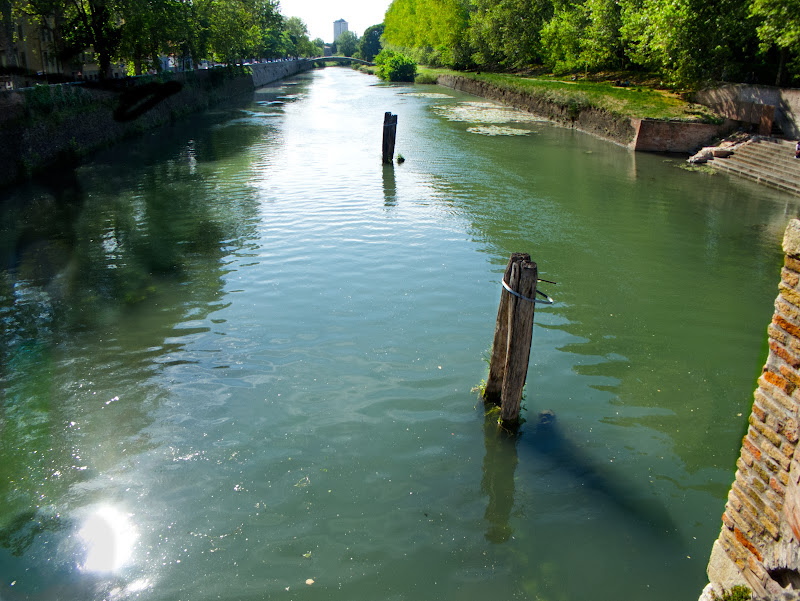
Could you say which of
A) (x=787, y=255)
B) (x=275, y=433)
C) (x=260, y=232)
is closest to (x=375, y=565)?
(x=275, y=433)

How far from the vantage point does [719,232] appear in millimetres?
14812

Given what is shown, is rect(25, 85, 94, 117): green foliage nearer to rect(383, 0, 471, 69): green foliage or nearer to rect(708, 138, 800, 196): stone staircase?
rect(708, 138, 800, 196): stone staircase

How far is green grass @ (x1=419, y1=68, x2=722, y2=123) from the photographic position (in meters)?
25.8

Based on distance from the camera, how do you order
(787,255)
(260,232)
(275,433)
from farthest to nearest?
1. (260,232)
2. (275,433)
3. (787,255)

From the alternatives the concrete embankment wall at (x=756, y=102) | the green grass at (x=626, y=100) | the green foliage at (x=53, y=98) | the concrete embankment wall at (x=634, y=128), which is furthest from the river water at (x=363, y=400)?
the green grass at (x=626, y=100)

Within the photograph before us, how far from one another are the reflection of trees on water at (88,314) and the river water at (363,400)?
49mm

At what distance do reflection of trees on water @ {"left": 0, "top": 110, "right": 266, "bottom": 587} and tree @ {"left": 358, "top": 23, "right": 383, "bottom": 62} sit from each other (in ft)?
476

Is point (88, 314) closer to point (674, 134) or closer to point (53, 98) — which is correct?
point (53, 98)

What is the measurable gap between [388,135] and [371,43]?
471ft

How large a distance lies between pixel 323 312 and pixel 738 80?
2711cm

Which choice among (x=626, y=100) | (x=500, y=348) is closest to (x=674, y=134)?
(x=626, y=100)

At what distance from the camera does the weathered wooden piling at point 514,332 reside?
21.0ft

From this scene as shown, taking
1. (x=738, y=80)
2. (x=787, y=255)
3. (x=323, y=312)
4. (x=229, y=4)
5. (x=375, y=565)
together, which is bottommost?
Result: (x=375, y=565)

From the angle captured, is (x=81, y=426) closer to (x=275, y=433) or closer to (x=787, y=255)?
(x=275, y=433)
